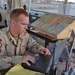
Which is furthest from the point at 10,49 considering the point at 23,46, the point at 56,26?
the point at 56,26

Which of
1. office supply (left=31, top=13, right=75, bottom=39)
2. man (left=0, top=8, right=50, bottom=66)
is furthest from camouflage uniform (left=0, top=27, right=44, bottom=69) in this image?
office supply (left=31, top=13, right=75, bottom=39)

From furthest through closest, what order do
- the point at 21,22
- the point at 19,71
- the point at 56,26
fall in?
the point at 56,26, the point at 21,22, the point at 19,71

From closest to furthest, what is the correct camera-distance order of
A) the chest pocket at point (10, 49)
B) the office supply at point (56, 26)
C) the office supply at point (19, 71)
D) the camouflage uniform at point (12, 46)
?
the office supply at point (19, 71) < the camouflage uniform at point (12, 46) < the chest pocket at point (10, 49) < the office supply at point (56, 26)

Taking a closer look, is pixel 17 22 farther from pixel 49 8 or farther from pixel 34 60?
pixel 49 8

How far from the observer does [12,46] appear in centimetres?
154

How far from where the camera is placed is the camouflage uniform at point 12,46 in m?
1.42

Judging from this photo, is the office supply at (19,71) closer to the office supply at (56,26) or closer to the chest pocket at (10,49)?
the chest pocket at (10,49)

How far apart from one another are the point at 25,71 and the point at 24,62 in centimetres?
8

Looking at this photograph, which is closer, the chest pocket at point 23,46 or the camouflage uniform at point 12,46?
the camouflage uniform at point 12,46

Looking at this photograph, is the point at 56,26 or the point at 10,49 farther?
the point at 56,26

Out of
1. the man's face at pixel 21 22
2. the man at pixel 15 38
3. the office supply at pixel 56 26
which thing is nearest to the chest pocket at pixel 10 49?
the man at pixel 15 38

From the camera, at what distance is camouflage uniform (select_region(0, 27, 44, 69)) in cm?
142

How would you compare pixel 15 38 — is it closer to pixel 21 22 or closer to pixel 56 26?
pixel 21 22

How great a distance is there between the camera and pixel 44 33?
269 centimetres
